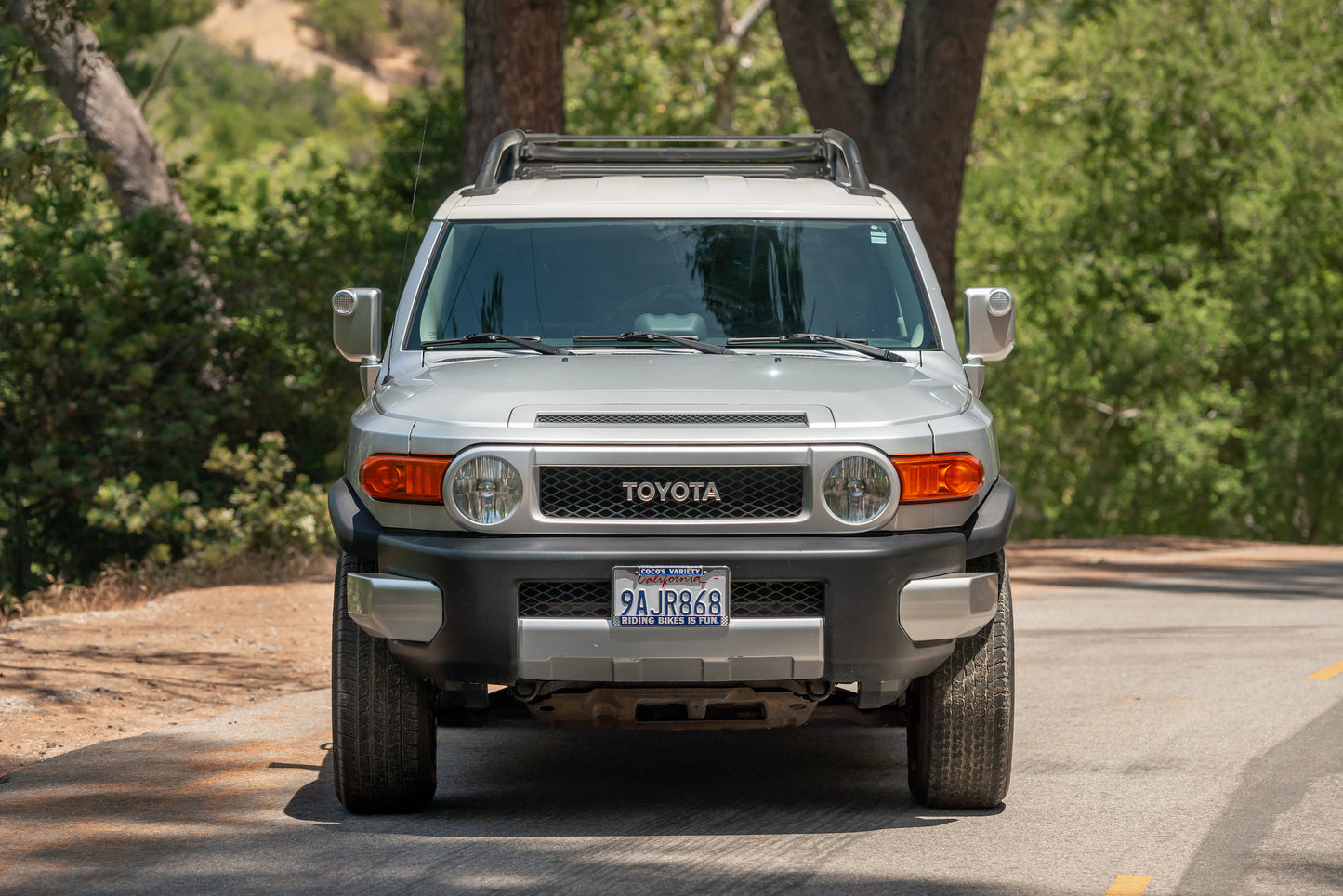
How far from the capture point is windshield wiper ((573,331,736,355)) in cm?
614

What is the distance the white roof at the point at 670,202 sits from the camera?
22.1 feet

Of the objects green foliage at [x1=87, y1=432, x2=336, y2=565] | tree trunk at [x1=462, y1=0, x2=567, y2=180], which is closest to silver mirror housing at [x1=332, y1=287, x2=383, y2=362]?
tree trunk at [x1=462, y1=0, x2=567, y2=180]

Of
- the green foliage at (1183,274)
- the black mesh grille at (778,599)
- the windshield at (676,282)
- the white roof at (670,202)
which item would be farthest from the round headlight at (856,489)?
the green foliage at (1183,274)

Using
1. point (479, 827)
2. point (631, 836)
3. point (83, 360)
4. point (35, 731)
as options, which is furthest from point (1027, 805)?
point (83, 360)

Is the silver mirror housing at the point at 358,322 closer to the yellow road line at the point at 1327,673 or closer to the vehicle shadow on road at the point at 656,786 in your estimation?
the vehicle shadow on road at the point at 656,786

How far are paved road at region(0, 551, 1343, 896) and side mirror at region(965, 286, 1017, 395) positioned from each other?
65.1 inches

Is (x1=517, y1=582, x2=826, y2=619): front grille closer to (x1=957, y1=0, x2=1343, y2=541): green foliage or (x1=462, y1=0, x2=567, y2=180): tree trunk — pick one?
(x1=462, y1=0, x2=567, y2=180): tree trunk

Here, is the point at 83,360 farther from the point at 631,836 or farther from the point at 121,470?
the point at 631,836

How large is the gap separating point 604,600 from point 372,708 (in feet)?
3.18

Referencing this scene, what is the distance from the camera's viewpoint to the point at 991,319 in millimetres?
6453

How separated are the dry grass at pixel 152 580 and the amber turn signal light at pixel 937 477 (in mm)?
7783

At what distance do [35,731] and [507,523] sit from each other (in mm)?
3486

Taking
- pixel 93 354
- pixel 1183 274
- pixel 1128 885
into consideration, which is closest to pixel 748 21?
pixel 1183 274

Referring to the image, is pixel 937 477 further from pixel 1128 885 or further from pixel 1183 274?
pixel 1183 274
